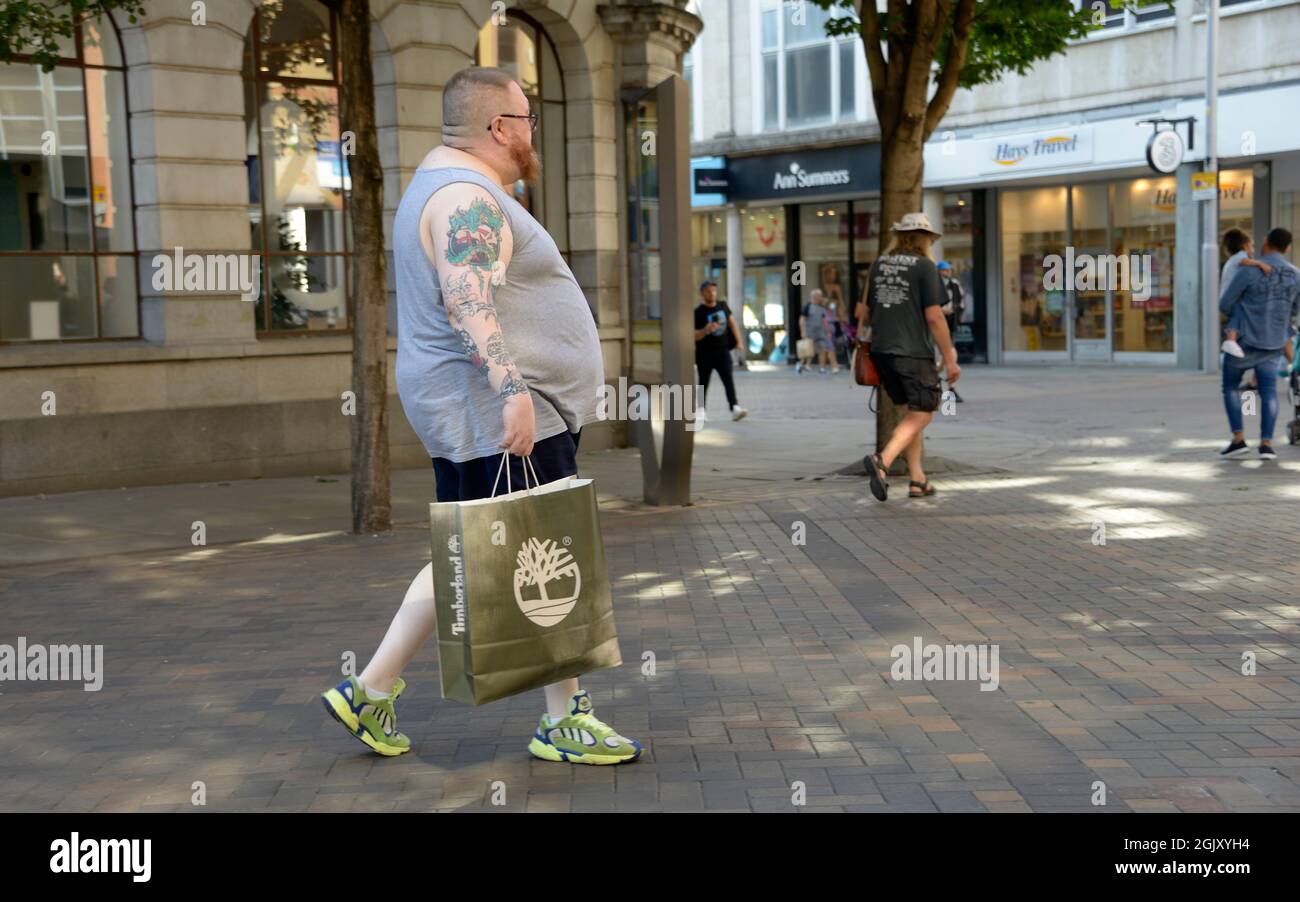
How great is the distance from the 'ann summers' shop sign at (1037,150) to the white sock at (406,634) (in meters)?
26.2

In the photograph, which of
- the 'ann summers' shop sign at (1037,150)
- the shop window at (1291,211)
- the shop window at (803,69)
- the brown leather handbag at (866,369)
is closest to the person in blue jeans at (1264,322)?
the brown leather handbag at (866,369)

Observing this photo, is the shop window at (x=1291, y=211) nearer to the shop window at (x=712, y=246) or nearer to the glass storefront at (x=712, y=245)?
the shop window at (x=712, y=246)

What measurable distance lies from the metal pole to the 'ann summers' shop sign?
2.95 metres

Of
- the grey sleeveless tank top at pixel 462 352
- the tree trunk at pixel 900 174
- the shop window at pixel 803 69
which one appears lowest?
the grey sleeveless tank top at pixel 462 352

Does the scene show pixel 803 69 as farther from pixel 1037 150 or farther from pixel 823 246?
pixel 1037 150

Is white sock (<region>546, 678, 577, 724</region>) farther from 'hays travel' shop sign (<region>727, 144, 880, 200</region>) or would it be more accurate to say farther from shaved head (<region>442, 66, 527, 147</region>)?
'hays travel' shop sign (<region>727, 144, 880, 200</region>)

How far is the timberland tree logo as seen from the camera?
14.3 feet

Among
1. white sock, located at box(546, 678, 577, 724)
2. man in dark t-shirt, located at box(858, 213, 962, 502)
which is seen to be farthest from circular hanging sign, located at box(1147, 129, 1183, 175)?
white sock, located at box(546, 678, 577, 724)

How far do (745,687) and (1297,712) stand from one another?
1.88 m

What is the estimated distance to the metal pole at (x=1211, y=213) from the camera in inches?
1006

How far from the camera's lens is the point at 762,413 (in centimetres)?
2114

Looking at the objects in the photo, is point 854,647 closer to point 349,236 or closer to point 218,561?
point 218,561

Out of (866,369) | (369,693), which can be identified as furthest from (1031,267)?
(369,693)

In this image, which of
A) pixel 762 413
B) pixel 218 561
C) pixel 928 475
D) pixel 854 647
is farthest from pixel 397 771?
pixel 762 413
